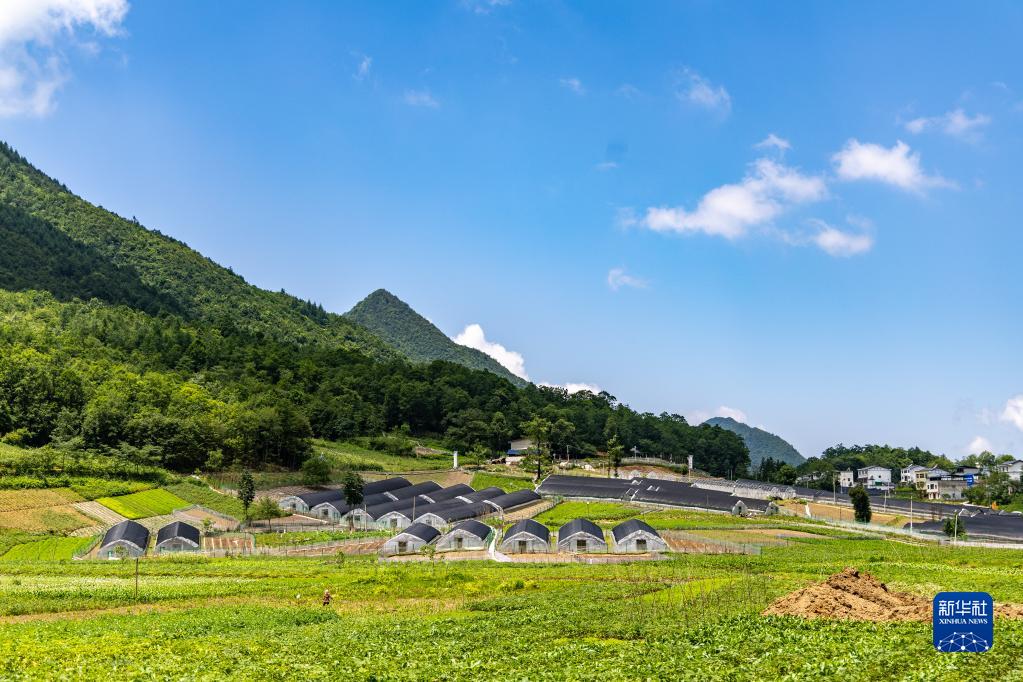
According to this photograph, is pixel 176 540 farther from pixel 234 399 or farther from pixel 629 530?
pixel 234 399

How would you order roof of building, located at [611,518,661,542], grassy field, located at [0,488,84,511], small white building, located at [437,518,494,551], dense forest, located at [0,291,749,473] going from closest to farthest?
roof of building, located at [611,518,661,542]
small white building, located at [437,518,494,551]
grassy field, located at [0,488,84,511]
dense forest, located at [0,291,749,473]

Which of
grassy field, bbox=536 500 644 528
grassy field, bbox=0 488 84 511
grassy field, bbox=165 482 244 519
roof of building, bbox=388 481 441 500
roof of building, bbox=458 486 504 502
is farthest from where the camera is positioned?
roof of building, bbox=388 481 441 500

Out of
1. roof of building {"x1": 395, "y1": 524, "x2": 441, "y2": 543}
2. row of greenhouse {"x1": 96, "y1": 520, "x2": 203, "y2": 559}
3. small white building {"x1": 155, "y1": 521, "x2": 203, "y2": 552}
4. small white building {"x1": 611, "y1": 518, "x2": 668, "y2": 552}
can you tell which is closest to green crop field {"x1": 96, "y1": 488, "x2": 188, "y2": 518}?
row of greenhouse {"x1": 96, "y1": 520, "x2": 203, "y2": 559}

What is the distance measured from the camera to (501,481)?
8869 centimetres

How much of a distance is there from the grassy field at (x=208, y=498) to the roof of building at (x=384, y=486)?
11.3 meters

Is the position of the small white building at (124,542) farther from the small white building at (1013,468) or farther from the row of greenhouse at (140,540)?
the small white building at (1013,468)

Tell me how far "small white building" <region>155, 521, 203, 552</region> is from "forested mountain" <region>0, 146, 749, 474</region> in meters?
24.4

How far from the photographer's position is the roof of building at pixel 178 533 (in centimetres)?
4813

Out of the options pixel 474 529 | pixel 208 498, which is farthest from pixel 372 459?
pixel 474 529

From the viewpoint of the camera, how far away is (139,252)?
543 ft

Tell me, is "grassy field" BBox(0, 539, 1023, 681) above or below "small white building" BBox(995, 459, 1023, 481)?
below

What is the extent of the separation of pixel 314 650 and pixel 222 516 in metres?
44.6

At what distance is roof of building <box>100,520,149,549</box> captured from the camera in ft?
153

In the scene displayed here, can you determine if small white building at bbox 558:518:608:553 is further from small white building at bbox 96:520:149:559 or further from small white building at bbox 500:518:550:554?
small white building at bbox 96:520:149:559
